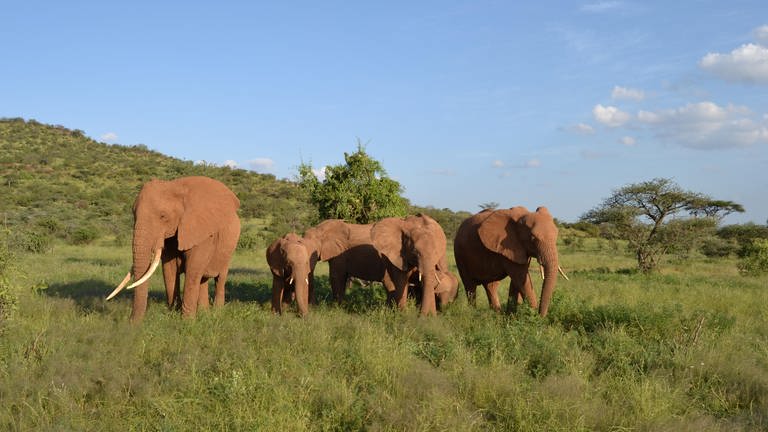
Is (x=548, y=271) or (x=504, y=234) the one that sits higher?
(x=504, y=234)

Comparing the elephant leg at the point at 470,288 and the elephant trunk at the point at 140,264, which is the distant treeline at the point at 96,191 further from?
the elephant trunk at the point at 140,264

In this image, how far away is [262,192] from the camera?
52.8 metres

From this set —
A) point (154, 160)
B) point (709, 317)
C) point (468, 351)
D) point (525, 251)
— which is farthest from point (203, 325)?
point (154, 160)

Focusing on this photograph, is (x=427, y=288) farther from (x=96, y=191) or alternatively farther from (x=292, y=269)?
(x=96, y=191)

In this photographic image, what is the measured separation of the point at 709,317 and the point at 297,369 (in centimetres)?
648

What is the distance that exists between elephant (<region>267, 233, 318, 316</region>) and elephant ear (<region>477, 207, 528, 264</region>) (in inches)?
131

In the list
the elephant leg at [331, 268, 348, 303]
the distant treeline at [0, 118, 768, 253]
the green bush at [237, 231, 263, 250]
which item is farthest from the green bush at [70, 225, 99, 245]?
the elephant leg at [331, 268, 348, 303]

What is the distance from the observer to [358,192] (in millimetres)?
17016

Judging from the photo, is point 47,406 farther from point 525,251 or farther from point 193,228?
point 525,251

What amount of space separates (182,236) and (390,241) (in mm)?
3682

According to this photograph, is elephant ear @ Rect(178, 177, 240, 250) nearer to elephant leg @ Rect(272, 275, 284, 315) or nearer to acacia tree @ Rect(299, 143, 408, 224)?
elephant leg @ Rect(272, 275, 284, 315)

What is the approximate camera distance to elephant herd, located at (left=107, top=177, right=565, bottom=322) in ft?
28.7

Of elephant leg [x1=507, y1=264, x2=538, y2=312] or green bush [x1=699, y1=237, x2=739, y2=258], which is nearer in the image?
elephant leg [x1=507, y1=264, x2=538, y2=312]

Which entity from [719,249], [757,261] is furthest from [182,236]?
[719,249]
